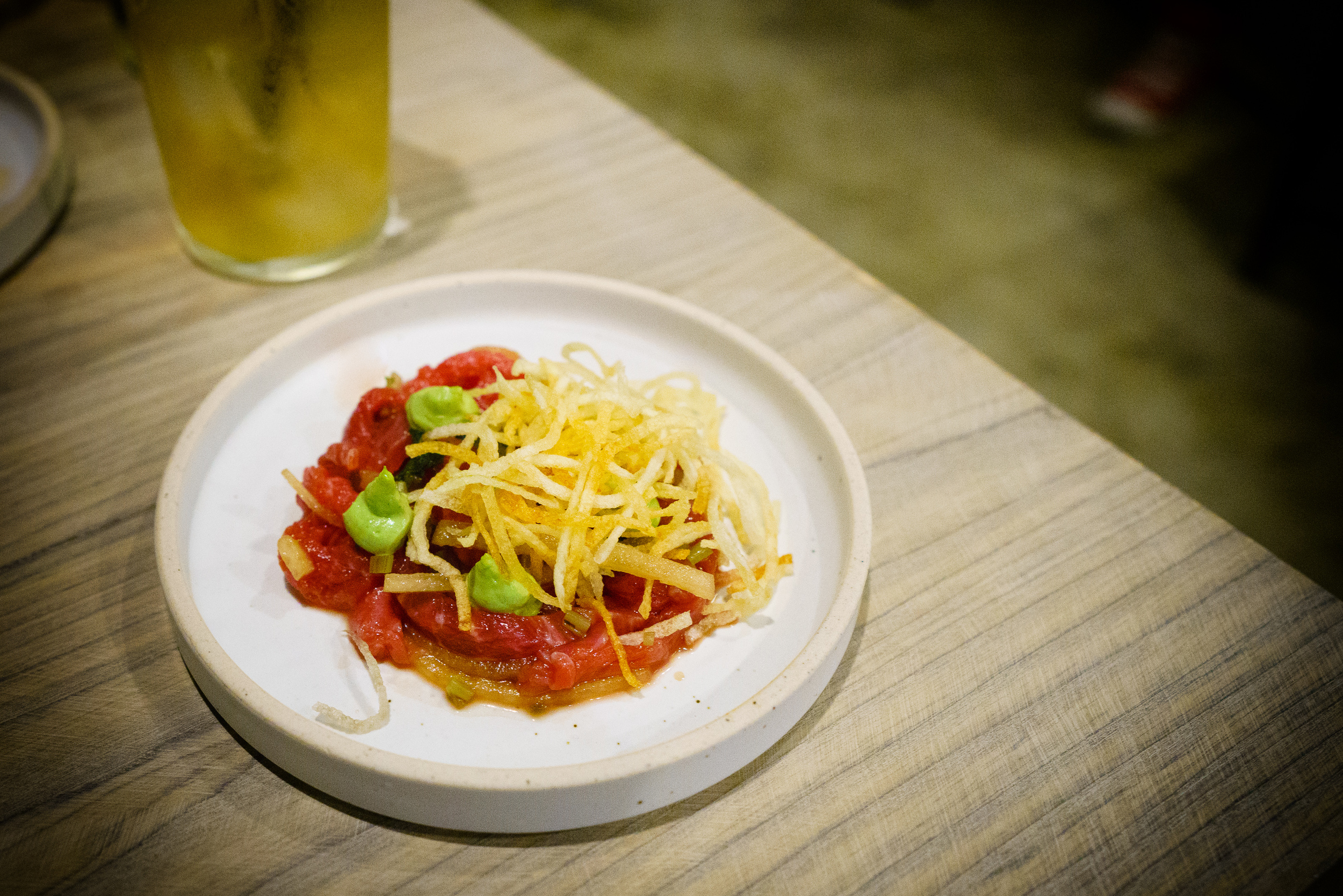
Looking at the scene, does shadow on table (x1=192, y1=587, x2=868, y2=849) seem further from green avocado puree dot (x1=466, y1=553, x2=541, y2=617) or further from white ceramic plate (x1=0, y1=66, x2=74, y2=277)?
white ceramic plate (x1=0, y1=66, x2=74, y2=277)

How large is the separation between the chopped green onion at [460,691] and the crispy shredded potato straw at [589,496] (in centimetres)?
6

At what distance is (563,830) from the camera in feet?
3.03

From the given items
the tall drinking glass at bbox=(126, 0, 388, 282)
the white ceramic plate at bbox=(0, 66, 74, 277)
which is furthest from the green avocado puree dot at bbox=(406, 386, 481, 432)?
the white ceramic plate at bbox=(0, 66, 74, 277)

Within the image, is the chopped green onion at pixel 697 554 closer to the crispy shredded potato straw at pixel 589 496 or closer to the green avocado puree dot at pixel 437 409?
the crispy shredded potato straw at pixel 589 496

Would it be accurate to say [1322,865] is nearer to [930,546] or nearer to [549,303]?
[930,546]

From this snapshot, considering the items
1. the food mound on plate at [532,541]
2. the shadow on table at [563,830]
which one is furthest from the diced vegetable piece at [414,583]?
the shadow on table at [563,830]

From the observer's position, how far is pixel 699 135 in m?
3.80

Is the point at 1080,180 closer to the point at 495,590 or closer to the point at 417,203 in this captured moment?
the point at 417,203

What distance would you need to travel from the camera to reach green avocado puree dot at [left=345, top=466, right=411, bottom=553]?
1.03 metres

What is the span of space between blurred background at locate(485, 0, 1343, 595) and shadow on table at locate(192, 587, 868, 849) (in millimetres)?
A: 2170

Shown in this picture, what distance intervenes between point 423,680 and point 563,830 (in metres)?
0.22

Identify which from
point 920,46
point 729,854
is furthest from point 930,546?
point 920,46

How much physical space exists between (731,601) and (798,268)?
2.52 ft

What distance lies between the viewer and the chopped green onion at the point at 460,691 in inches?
38.8
